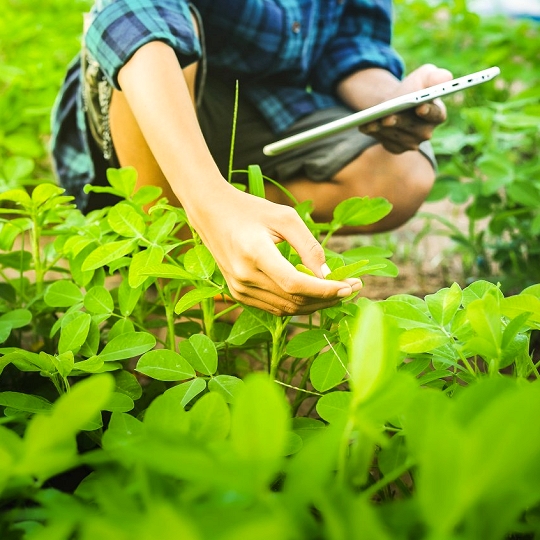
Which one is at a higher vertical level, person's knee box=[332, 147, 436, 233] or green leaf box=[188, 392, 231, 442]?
green leaf box=[188, 392, 231, 442]

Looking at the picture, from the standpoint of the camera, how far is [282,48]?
149 centimetres

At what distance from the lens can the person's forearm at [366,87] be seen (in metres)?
1.56

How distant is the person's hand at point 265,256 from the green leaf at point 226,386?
98mm

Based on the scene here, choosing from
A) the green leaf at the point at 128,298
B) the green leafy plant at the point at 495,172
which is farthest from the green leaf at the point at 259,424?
the green leafy plant at the point at 495,172

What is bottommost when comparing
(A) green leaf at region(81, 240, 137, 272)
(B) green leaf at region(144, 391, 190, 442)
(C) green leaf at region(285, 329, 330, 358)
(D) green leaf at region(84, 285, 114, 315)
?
(C) green leaf at region(285, 329, 330, 358)

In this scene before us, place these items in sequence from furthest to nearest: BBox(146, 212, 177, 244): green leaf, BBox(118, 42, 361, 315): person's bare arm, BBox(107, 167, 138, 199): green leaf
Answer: BBox(107, 167, 138, 199): green leaf
BBox(146, 212, 177, 244): green leaf
BBox(118, 42, 361, 315): person's bare arm

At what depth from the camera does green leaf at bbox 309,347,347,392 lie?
2.13ft

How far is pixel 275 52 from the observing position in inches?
59.0

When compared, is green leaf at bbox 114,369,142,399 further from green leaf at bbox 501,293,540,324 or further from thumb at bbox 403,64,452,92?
thumb at bbox 403,64,452,92

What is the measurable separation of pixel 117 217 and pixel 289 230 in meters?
0.25

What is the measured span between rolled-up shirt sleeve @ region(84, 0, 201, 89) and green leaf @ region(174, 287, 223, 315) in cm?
50

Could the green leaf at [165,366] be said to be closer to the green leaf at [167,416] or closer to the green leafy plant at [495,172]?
the green leaf at [167,416]

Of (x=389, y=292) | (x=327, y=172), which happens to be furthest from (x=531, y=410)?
(x=389, y=292)

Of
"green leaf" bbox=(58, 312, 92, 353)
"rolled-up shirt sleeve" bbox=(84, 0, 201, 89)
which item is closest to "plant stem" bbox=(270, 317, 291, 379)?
"green leaf" bbox=(58, 312, 92, 353)
